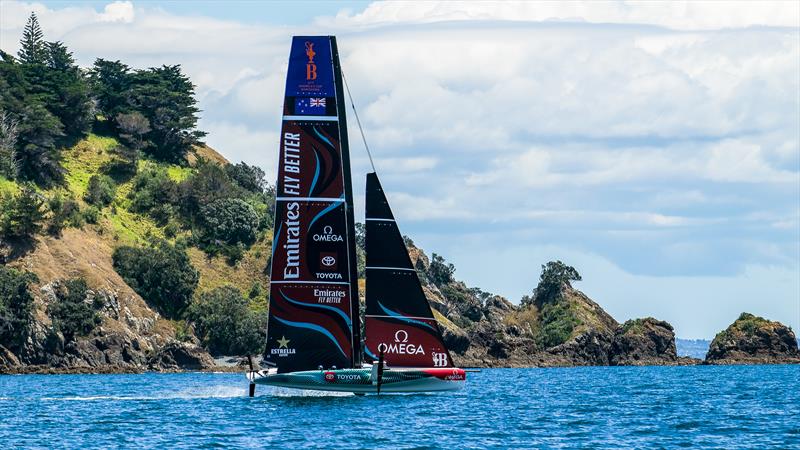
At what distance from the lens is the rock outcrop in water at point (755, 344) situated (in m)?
159

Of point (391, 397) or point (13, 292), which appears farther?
point (13, 292)

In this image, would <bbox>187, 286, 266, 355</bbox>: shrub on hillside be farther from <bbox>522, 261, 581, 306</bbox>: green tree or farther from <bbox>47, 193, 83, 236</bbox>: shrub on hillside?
<bbox>522, 261, 581, 306</bbox>: green tree

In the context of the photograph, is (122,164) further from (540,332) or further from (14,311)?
(540,332)

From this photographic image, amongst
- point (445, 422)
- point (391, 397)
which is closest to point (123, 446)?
point (445, 422)

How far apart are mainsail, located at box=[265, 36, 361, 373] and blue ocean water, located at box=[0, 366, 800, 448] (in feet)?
9.97

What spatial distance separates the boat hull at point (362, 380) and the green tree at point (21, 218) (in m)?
72.3

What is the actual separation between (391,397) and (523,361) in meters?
91.5

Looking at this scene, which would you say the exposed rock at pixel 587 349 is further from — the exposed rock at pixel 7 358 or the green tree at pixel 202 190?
the exposed rock at pixel 7 358

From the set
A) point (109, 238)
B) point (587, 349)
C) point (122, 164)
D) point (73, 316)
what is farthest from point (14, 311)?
point (587, 349)

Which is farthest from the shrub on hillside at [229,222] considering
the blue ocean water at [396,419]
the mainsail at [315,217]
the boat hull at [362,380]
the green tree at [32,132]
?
the mainsail at [315,217]

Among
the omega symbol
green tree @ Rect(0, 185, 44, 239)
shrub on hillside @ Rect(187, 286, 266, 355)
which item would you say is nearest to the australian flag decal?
the omega symbol

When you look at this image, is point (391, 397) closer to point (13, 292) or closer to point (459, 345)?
point (13, 292)

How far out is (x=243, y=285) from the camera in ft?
480

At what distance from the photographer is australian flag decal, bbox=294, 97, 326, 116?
188 ft
